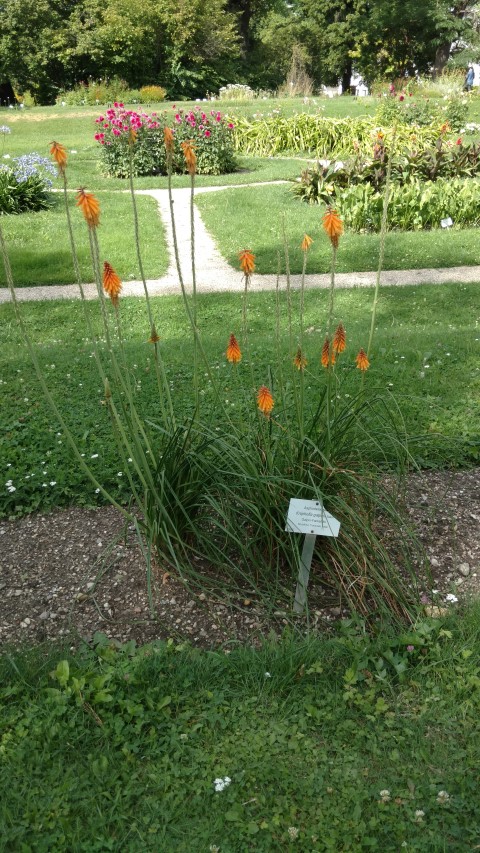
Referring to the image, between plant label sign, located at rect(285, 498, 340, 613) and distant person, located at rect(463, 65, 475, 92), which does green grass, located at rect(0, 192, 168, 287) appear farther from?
distant person, located at rect(463, 65, 475, 92)

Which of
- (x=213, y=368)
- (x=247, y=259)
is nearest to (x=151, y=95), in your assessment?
(x=213, y=368)

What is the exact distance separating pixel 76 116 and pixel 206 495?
2297 cm

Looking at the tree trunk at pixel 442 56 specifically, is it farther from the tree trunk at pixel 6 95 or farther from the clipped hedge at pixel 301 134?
the clipped hedge at pixel 301 134

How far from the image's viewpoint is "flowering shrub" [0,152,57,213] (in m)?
10.7

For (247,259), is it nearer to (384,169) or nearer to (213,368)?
(213,368)

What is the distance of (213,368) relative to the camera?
5.00 meters

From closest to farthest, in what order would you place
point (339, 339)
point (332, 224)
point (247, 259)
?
point (332, 224)
point (247, 259)
point (339, 339)

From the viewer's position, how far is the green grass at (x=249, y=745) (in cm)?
196

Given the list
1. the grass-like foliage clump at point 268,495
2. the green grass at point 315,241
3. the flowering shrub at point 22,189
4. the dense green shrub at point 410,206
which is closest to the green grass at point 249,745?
the grass-like foliage clump at point 268,495

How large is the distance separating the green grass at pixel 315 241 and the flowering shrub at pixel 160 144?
3.48m

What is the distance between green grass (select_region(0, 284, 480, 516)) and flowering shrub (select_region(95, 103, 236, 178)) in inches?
306

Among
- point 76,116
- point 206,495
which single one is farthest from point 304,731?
point 76,116

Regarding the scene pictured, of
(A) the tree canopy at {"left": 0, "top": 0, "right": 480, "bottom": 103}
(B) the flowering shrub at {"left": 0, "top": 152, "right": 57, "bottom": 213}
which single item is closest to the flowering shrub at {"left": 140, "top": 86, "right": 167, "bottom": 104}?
(A) the tree canopy at {"left": 0, "top": 0, "right": 480, "bottom": 103}

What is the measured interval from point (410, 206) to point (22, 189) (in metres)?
5.83
